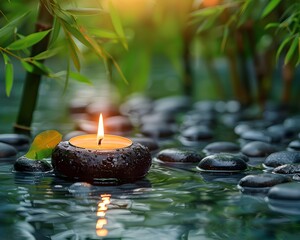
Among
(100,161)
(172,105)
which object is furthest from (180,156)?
(172,105)

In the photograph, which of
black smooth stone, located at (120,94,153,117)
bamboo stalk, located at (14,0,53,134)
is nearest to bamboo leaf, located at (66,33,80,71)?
bamboo stalk, located at (14,0,53,134)

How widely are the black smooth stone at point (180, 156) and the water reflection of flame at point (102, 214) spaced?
0.49 meters

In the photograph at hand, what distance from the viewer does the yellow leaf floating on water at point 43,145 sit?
201 centimetres

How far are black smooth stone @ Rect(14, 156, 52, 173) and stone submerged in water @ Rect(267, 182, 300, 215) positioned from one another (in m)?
0.67

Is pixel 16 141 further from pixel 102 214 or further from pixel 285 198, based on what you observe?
pixel 285 198

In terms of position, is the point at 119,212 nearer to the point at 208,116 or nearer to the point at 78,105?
the point at 208,116

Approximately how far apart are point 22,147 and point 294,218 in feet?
3.88

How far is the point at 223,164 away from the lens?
213cm

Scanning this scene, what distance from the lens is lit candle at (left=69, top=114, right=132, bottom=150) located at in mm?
2018

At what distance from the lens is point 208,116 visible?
3484mm

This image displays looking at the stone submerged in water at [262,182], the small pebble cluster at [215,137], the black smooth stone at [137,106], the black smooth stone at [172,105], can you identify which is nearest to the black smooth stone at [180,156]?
the small pebble cluster at [215,137]

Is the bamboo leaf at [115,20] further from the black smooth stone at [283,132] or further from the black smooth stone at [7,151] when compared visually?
the black smooth stone at [283,132]

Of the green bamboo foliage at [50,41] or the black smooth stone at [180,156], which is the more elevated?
the green bamboo foliage at [50,41]

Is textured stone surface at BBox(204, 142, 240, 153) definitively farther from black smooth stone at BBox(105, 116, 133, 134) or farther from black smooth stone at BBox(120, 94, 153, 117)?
black smooth stone at BBox(120, 94, 153, 117)
